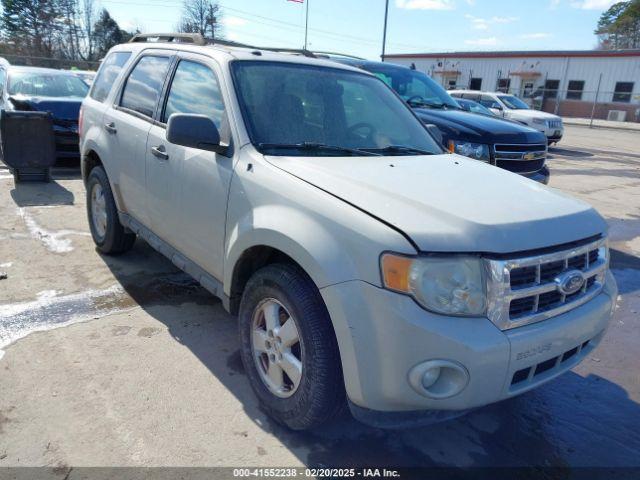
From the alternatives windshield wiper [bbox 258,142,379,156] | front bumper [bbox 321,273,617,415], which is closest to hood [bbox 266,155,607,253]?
windshield wiper [bbox 258,142,379,156]

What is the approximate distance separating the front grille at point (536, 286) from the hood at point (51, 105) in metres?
8.97

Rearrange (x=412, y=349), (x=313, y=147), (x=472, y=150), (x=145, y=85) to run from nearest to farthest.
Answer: (x=412, y=349)
(x=313, y=147)
(x=145, y=85)
(x=472, y=150)

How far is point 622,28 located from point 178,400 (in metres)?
85.6

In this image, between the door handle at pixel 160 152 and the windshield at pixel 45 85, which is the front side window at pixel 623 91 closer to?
the windshield at pixel 45 85

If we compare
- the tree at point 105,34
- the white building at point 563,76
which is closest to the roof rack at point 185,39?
the white building at point 563,76

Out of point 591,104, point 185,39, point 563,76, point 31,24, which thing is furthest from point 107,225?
point 31,24

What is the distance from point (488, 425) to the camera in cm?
288

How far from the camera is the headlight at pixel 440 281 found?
81.0 inches

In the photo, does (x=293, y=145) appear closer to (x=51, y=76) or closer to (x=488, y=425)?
(x=488, y=425)

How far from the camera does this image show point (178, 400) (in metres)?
2.92

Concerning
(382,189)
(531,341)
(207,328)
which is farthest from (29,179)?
(531,341)

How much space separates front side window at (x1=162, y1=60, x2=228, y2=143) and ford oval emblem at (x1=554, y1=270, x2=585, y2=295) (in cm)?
198

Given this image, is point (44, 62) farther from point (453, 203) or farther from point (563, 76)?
point (563, 76)

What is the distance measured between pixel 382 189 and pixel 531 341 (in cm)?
95
